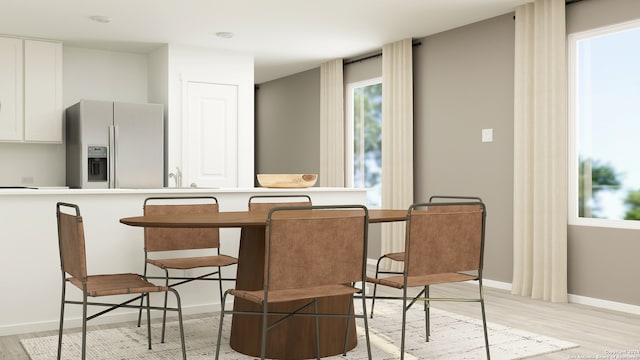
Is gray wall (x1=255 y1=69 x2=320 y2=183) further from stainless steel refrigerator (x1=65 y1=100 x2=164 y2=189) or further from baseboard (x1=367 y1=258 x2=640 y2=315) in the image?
baseboard (x1=367 y1=258 x2=640 y2=315)

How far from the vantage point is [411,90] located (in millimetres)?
6523

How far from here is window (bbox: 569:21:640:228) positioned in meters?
4.71

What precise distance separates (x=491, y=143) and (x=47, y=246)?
384 cm

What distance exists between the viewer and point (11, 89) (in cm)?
638

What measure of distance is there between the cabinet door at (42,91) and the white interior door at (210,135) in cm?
134

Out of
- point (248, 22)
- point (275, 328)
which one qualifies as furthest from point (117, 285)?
point (248, 22)

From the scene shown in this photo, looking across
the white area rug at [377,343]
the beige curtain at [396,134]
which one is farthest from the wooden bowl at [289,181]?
the beige curtain at [396,134]

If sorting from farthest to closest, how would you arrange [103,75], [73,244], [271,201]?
1. [103,75]
2. [271,201]
3. [73,244]

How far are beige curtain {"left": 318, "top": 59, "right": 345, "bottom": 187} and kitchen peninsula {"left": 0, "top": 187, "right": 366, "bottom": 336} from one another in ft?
12.1

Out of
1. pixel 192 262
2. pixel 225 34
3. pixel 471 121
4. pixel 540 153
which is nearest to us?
pixel 192 262

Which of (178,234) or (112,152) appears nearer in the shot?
(178,234)

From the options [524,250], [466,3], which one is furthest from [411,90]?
[524,250]

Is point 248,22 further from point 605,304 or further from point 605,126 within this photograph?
point 605,304

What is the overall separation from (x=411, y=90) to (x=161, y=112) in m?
2.64
